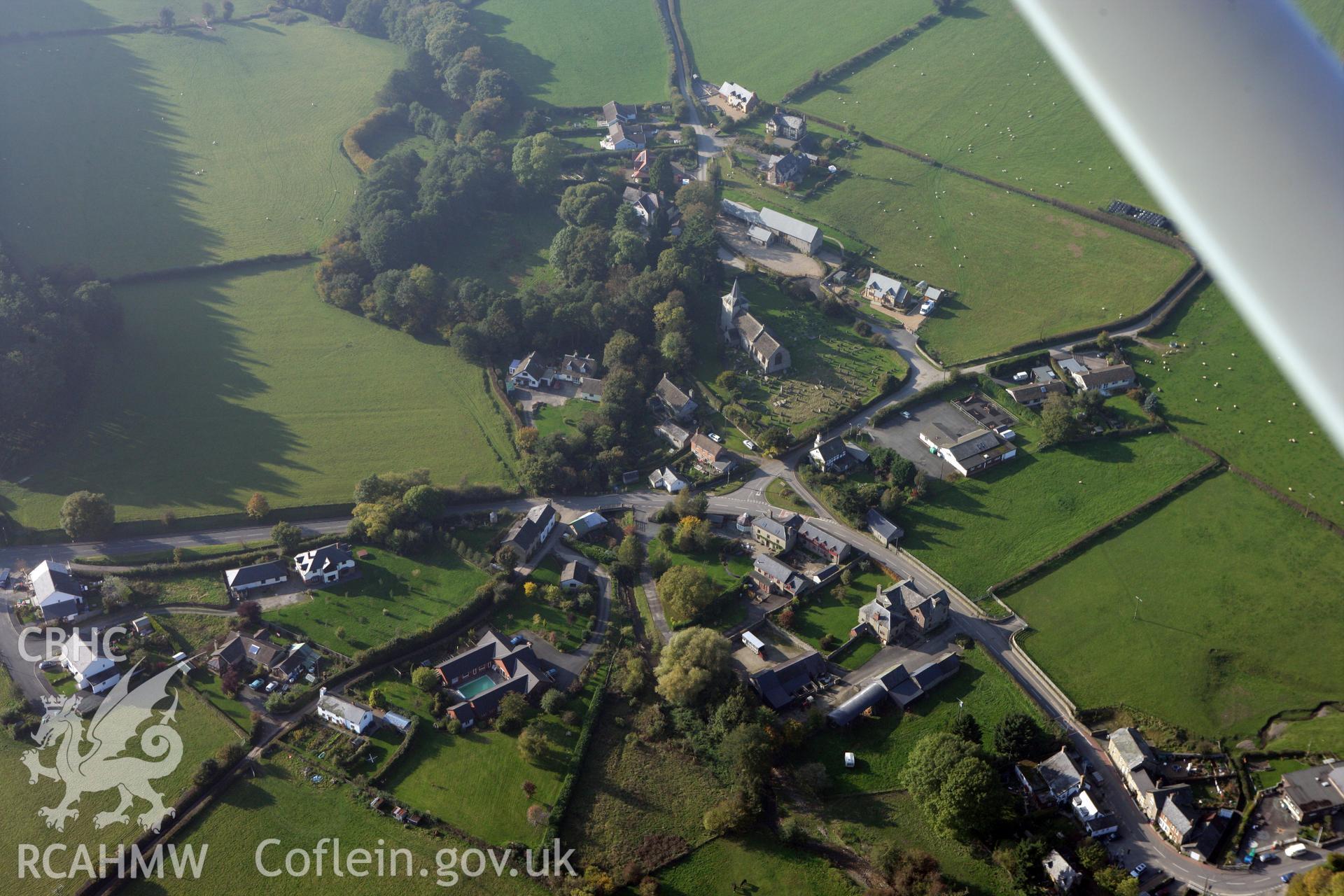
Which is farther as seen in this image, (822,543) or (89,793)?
(822,543)

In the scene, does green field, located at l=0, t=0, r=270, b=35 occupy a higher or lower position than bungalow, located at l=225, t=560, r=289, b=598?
higher

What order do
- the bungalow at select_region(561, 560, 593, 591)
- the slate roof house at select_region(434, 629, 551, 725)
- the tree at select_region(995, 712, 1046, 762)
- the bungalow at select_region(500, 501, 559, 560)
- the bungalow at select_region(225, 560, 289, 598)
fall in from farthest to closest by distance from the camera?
the bungalow at select_region(500, 501, 559, 560) < the bungalow at select_region(225, 560, 289, 598) < the bungalow at select_region(561, 560, 593, 591) < the slate roof house at select_region(434, 629, 551, 725) < the tree at select_region(995, 712, 1046, 762)

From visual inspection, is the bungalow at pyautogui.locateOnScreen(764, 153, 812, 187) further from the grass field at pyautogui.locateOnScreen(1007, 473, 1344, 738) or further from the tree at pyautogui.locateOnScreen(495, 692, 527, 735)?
the tree at pyautogui.locateOnScreen(495, 692, 527, 735)

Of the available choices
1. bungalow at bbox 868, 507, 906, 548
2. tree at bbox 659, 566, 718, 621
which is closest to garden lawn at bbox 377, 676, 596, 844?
tree at bbox 659, 566, 718, 621

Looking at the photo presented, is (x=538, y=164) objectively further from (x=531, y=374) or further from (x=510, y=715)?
(x=510, y=715)

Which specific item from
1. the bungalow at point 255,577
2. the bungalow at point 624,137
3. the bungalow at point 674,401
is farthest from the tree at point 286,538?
the bungalow at point 624,137

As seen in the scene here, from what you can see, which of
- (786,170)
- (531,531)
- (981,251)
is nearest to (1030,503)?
(981,251)

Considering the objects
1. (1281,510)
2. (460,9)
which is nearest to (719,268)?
(1281,510)
